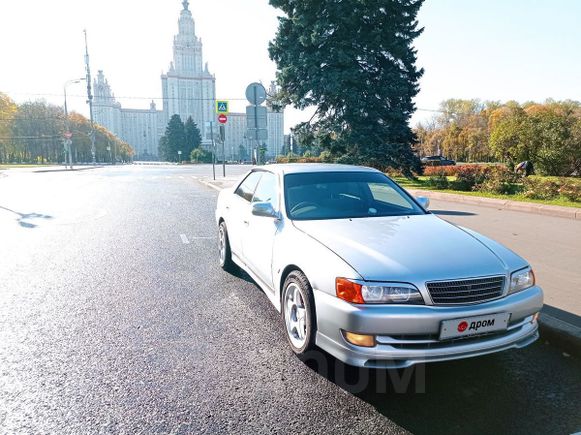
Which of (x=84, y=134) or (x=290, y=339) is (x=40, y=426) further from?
(x=84, y=134)

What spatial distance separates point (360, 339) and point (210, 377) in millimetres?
1155

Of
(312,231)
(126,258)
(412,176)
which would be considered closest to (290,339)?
(312,231)

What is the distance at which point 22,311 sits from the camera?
4102 mm

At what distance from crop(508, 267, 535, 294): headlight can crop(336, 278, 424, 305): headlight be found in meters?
0.80

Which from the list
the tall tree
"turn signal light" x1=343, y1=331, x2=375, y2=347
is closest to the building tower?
the tall tree

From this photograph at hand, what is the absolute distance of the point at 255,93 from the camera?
41.1 feet

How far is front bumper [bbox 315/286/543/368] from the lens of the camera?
99.0 inches

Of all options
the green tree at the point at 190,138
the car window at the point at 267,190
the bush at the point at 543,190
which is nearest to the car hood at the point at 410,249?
the car window at the point at 267,190

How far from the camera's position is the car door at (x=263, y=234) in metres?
3.77

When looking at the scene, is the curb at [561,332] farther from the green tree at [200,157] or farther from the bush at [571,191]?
the green tree at [200,157]

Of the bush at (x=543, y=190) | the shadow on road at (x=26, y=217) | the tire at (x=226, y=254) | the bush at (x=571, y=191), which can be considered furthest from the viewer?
the bush at (x=543, y=190)

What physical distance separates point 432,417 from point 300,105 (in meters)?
18.8

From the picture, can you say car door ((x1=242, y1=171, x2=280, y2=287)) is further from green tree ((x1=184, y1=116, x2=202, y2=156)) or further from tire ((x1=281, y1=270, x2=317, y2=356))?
green tree ((x1=184, y1=116, x2=202, y2=156))

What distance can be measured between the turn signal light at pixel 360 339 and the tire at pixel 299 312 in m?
0.35
